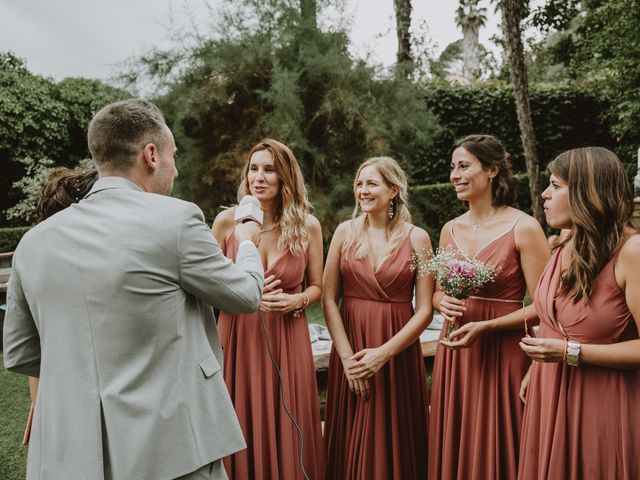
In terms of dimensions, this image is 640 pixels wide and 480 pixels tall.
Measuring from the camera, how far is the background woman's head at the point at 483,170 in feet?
11.3

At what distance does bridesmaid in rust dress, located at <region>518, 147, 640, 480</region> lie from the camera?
2350 mm

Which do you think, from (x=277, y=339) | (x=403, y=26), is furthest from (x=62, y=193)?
(x=403, y=26)

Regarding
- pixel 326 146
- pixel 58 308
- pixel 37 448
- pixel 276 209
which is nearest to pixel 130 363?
pixel 58 308

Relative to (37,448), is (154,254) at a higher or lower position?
higher

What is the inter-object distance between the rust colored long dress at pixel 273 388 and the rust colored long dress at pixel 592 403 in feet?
4.89

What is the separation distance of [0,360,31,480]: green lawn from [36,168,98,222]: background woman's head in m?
2.61

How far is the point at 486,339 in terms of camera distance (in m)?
3.28

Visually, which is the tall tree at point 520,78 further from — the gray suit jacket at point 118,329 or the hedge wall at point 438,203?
the gray suit jacket at point 118,329

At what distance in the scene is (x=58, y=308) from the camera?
182cm

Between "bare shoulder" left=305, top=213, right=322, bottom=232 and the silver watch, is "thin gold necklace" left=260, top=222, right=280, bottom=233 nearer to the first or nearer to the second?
"bare shoulder" left=305, top=213, right=322, bottom=232

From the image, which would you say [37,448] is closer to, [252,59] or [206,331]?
[206,331]

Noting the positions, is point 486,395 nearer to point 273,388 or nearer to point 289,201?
point 273,388

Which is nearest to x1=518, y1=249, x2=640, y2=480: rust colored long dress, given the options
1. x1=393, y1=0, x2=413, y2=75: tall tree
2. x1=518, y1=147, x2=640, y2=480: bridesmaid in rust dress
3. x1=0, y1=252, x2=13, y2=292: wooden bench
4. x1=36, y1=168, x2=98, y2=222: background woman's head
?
x1=518, y1=147, x2=640, y2=480: bridesmaid in rust dress

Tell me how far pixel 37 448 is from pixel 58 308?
0.54m
